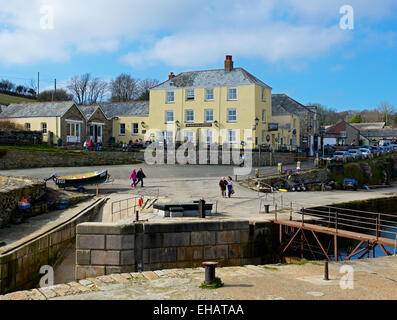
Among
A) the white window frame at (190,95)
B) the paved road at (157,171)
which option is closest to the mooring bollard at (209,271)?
the paved road at (157,171)

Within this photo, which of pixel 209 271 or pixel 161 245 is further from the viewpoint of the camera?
pixel 161 245

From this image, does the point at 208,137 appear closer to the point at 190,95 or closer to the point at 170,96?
the point at 190,95

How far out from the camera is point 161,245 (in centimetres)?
1319

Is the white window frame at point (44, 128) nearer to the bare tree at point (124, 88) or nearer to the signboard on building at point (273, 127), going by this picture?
the signboard on building at point (273, 127)

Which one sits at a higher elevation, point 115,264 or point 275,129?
point 275,129

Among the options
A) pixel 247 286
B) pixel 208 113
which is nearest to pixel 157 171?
pixel 208 113

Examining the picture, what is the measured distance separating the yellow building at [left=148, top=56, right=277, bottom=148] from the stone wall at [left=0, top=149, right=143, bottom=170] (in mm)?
8736

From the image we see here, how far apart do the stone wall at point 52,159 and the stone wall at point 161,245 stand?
64.3ft

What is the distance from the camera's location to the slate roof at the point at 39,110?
38250mm

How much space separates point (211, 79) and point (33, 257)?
98.5 feet

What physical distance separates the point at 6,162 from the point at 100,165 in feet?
22.8
